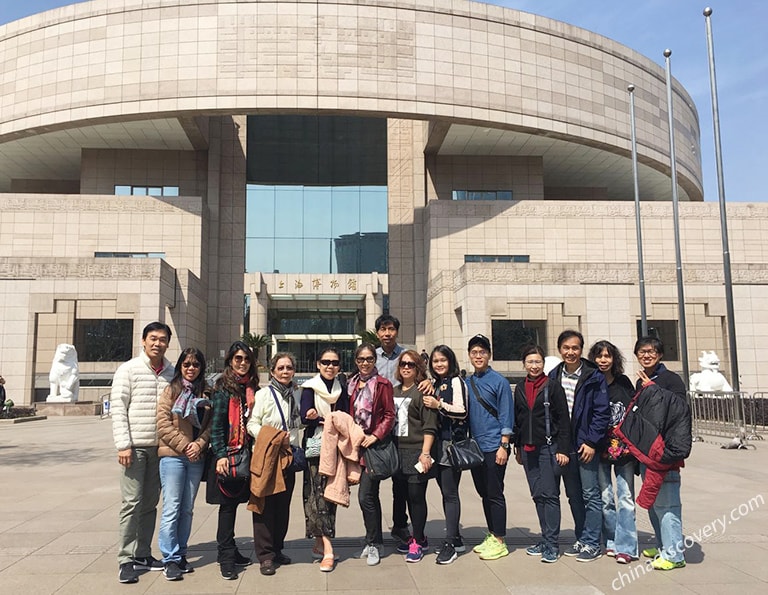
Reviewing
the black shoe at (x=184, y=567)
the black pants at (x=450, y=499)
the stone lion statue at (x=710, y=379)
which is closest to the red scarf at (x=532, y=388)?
the black pants at (x=450, y=499)

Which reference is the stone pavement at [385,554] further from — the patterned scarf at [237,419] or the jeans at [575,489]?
the patterned scarf at [237,419]

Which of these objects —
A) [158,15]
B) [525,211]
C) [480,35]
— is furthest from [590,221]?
[158,15]

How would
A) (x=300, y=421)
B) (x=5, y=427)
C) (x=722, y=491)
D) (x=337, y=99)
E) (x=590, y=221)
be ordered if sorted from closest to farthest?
(x=300, y=421) → (x=722, y=491) → (x=5, y=427) → (x=337, y=99) → (x=590, y=221)

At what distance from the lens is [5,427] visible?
18453mm

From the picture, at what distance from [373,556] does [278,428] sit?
132 centimetres

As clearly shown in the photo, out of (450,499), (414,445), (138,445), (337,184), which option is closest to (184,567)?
(138,445)

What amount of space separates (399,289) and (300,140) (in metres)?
10.8

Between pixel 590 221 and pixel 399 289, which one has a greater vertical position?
pixel 590 221

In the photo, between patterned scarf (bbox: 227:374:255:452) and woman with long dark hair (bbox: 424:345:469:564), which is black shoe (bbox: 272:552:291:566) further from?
woman with long dark hair (bbox: 424:345:469:564)

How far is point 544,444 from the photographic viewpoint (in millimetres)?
5406

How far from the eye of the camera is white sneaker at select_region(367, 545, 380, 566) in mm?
5180

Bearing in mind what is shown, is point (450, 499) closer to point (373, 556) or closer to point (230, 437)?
point (373, 556)

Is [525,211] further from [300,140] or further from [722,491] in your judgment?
[722,491]

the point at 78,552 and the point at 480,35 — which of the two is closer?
the point at 78,552
